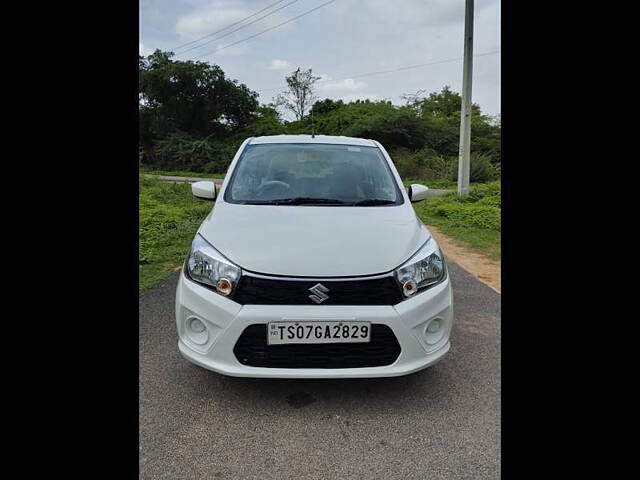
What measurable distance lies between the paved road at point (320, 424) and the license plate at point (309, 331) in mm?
458

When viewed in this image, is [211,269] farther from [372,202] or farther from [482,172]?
[482,172]

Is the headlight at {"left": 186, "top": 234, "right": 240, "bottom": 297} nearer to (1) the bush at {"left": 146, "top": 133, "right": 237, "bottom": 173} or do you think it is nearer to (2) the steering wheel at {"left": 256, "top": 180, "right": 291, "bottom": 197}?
(2) the steering wheel at {"left": 256, "top": 180, "right": 291, "bottom": 197}

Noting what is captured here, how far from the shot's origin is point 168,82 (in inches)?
1297

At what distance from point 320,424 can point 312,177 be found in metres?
1.92

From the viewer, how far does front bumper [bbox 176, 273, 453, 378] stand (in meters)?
2.26

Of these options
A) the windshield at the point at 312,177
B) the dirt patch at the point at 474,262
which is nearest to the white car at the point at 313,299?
the windshield at the point at 312,177

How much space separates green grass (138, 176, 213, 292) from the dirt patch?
3758mm

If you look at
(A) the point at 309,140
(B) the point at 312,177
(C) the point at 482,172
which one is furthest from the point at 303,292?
(C) the point at 482,172

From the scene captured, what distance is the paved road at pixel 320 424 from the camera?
1999 millimetres

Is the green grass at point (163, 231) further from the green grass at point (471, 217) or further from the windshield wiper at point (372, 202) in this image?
the green grass at point (471, 217)

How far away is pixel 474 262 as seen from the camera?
20.4ft

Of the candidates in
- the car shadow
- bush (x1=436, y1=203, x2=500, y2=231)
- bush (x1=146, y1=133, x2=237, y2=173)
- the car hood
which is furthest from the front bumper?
bush (x1=146, y1=133, x2=237, y2=173)

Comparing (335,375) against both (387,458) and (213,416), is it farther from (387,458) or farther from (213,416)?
(213,416)
